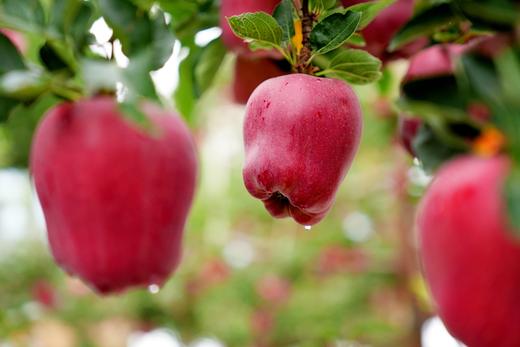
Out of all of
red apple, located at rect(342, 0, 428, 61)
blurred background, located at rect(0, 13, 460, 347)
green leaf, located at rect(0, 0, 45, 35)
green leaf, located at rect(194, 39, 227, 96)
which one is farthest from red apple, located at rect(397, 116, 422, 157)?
blurred background, located at rect(0, 13, 460, 347)

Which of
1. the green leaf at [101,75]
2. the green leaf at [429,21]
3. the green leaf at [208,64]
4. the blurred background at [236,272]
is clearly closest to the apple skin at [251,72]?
the green leaf at [208,64]

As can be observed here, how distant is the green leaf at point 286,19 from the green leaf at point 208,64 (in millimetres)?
180

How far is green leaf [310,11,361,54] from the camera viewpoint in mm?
522

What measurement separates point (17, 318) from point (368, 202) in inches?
61.6

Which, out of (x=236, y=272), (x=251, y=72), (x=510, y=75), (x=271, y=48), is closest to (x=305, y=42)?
(x=271, y=48)

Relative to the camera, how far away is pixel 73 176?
1.75 feet

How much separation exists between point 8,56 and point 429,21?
10.8 inches

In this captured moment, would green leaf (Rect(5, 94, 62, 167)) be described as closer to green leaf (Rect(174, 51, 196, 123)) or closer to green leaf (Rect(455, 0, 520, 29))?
green leaf (Rect(174, 51, 196, 123))

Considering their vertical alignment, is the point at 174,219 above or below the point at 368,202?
above

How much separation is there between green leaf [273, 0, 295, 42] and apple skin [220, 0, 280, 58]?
67 millimetres

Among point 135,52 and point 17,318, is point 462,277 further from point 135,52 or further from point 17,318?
point 17,318

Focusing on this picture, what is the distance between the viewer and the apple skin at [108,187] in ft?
1.75

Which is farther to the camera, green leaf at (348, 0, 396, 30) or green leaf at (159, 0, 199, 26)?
green leaf at (159, 0, 199, 26)

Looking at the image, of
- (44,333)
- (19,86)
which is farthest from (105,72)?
(44,333)
